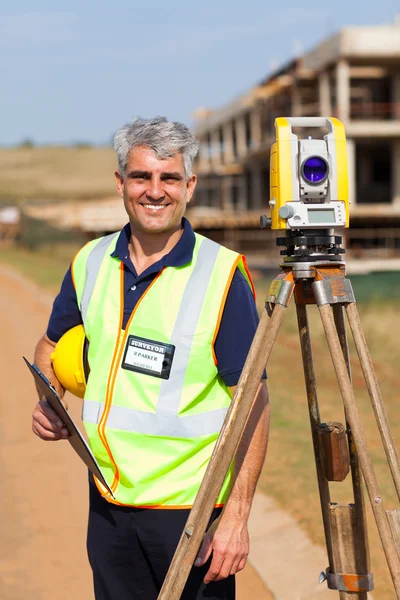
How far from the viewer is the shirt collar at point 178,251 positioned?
9.53 ft

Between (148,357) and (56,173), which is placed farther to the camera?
(56,173)

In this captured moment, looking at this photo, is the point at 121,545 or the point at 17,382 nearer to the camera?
the point at 121,545

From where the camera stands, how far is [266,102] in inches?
1674

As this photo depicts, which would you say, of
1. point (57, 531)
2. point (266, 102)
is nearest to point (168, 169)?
point (57, 531)

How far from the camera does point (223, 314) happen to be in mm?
2805

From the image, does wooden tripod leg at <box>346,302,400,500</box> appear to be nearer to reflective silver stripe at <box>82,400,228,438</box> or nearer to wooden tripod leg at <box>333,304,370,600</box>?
wooden tripod leg at <box>333,304,370,600</box>

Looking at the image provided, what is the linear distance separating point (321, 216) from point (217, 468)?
0.81 m

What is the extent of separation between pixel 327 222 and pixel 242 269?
39 cm

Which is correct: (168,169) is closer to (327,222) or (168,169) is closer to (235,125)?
(327,222)

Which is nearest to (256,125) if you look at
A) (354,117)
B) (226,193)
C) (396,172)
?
(226,193)

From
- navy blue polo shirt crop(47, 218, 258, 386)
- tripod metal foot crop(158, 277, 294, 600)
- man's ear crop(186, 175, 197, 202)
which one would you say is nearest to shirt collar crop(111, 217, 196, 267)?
navy blue polo shirt crop(47, 218, 258, 386)

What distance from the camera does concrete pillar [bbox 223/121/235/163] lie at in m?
50.7

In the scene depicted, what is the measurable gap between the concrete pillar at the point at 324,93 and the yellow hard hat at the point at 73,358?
115ft

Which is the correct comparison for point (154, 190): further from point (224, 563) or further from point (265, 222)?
point (224, 563)
